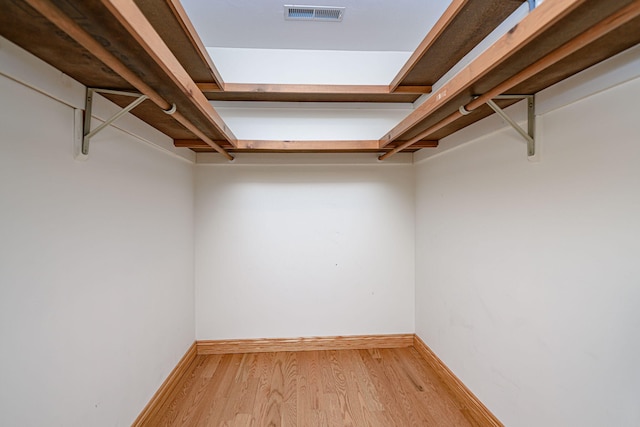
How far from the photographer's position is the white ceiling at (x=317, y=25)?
1.82 meters

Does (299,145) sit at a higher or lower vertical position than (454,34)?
lower

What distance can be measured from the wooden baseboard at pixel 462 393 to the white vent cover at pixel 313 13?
2600 millimetres

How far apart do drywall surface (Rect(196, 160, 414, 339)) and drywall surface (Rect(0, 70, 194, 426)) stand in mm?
Result: 628

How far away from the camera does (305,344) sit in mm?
2533

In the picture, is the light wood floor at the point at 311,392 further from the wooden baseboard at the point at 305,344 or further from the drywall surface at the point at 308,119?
the drywall surface at the point at 308,119

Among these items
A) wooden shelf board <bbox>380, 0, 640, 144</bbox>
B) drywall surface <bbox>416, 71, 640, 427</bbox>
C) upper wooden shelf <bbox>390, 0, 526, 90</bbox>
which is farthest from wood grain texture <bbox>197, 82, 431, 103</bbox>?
wooden shelf board <bbox>380, 0, 640, 144</bbox>

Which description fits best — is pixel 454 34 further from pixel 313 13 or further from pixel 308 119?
pixel 308 119

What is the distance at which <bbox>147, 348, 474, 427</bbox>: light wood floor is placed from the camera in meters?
1.72

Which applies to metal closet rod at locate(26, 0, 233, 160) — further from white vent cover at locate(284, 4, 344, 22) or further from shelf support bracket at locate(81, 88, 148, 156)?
white vent cover at locate(284, 4, 344, 22)

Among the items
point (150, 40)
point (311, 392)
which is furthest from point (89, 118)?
point (311, 392)

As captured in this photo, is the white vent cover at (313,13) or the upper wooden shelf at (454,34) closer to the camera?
the upper wooden shelf at (454,34)

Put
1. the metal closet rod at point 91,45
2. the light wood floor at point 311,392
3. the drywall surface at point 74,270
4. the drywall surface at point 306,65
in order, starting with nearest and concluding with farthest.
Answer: the metal closet rod at point 91,45 → the drywall surface at point 74,270 → the light wood floor at point 311,392 → the drywall surface at point 306,65

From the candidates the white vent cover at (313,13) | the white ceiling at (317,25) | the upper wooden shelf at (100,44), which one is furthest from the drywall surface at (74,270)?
the white vent cover at (313,13)

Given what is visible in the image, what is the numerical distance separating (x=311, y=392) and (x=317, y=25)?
8.47 feet
